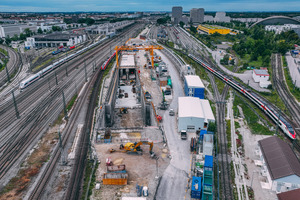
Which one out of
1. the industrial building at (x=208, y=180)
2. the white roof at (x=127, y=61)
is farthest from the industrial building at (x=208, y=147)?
the white roof at (x=127, y=61)

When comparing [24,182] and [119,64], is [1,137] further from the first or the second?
[119,64]

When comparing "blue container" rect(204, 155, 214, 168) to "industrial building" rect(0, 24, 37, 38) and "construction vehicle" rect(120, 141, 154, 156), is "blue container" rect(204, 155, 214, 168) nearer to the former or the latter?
"construction vehicle" rect(120, 141, 154, 156)

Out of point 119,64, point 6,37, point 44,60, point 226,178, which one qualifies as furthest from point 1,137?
point 6,37

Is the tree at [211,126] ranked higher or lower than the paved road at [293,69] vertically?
lower

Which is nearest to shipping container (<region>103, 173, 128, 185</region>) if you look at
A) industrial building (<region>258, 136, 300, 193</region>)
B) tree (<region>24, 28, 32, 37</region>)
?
industrial building (<region>258, 136, 300, 193</region>)

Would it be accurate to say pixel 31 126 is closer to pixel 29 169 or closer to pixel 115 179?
pixel 29 169

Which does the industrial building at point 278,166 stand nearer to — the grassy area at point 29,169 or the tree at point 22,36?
the grassy area at point 29,169

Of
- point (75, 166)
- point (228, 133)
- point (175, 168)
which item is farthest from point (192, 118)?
point (75, 166)
